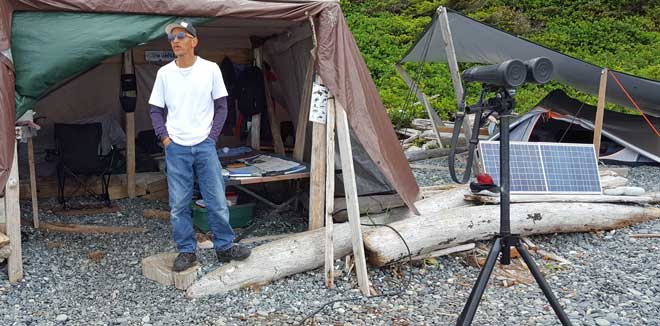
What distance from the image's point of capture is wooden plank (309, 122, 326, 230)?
15.8 ft

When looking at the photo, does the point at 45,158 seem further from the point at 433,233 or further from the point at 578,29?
the point at 578,29

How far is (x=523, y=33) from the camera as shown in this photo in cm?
1605

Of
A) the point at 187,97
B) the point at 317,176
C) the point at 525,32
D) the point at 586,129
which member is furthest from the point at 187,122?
the point at 525,32

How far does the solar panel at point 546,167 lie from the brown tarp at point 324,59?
114 cm

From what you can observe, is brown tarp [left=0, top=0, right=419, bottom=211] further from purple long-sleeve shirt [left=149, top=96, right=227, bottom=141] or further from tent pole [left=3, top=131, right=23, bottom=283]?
purple long-sleeve shirt [left=149, top=96, right=227, bottom=141]

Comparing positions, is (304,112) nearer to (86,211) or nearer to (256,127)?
(256,127)

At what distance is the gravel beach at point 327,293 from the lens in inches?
151

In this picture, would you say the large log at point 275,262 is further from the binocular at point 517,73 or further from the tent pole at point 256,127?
the tent pole at point 256,127

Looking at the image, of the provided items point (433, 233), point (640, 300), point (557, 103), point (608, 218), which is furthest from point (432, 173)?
point (640, 300)

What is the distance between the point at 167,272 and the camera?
4.29 metres

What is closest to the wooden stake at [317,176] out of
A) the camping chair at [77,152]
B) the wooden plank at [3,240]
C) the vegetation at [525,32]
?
the wooden plank at [3,240]

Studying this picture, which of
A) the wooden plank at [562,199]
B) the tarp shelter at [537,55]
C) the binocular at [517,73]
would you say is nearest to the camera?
the binocular at [517,73]

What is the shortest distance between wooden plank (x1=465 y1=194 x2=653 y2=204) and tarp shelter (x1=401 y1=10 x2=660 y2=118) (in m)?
2.37

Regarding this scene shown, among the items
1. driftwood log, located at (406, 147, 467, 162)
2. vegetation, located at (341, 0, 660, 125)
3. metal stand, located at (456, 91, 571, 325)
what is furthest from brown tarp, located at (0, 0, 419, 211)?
vegetation, located at (341, 0, 660, 125)
